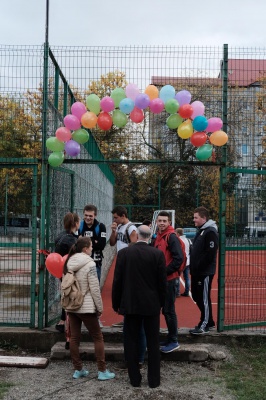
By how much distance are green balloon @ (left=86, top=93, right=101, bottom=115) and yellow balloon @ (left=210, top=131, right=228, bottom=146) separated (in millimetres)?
1654

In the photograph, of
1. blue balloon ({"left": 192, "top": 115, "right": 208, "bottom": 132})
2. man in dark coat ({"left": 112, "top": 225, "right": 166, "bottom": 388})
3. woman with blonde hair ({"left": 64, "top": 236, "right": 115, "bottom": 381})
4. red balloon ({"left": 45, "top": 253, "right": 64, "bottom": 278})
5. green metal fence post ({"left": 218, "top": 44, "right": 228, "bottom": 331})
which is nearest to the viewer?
man in dark coat ({"left": 112, "top": 225, "right": 166, "bottom": 388})

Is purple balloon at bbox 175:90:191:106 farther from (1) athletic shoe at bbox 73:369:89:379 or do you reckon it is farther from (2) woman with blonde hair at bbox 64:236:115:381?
(1) athletic shoe at bbox 73:369:89:379

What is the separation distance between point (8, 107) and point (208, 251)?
3.62 m

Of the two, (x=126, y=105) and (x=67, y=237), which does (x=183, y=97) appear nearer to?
(x=126, y=105)

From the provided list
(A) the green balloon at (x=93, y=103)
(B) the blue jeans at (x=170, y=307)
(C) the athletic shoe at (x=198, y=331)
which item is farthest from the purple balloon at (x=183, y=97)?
(C) the athletic shoe at (x=198, y=331)

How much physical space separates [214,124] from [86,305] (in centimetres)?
306

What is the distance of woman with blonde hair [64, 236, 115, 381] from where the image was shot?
18.3ft

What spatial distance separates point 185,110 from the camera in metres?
6.83

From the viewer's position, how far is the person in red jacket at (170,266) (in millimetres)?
6250

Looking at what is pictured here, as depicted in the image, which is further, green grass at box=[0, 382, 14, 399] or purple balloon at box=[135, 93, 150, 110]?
purple balloon at box=[135, 93, 150, 110]

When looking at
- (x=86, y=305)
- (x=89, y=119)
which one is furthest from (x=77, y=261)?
(x=89, y=119)

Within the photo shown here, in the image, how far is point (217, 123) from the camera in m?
6.85

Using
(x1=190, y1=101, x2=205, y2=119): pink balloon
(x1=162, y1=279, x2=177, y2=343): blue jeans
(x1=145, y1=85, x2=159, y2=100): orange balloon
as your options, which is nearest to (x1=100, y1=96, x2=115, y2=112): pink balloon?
(x1=145, y1=85, x2=159, y2=100): orange balloon

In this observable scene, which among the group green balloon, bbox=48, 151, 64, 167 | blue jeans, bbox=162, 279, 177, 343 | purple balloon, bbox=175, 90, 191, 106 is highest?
purple balloon, bbox=175, 90, 191, 106
